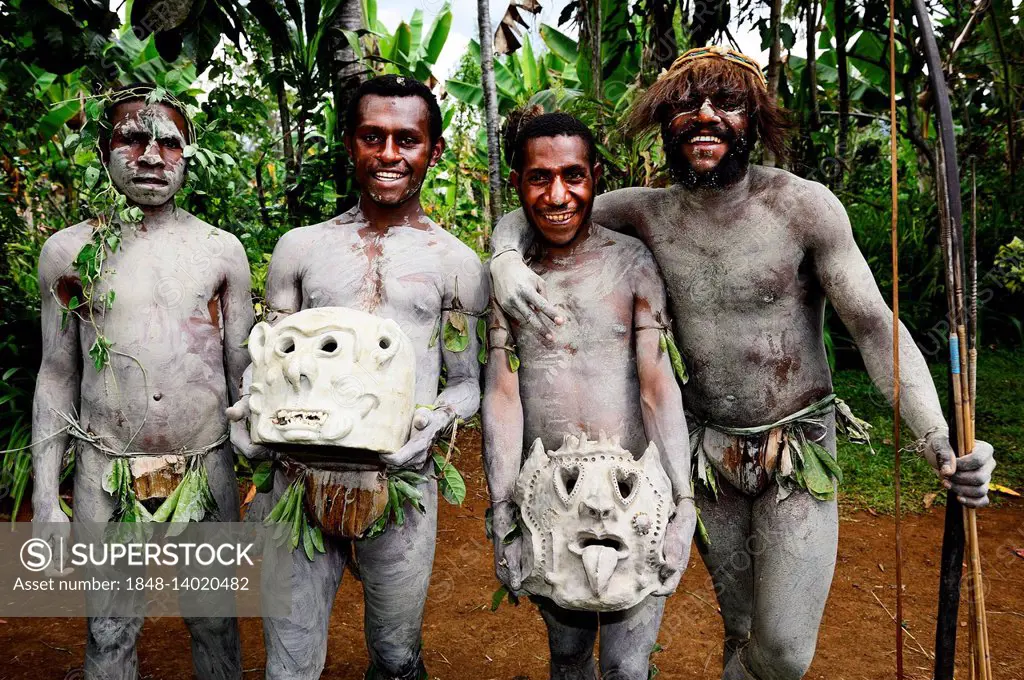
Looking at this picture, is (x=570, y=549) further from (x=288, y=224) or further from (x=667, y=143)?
(x=288, y=224)

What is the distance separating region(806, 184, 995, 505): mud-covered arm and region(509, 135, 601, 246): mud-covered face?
0.68 metres

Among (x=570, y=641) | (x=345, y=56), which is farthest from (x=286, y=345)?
(x=345, y=56)

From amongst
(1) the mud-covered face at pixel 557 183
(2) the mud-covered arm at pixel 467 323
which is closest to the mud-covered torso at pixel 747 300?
(1) the mud-covered face at pixel 557 183

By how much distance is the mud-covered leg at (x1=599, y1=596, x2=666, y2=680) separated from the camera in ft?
7.52

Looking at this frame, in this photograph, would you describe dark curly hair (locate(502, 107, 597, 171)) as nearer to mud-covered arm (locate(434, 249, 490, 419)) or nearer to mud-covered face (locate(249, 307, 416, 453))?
mud-covered arm (locate(434, 249, 490, 419))

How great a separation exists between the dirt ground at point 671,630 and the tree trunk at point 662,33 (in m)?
3.15

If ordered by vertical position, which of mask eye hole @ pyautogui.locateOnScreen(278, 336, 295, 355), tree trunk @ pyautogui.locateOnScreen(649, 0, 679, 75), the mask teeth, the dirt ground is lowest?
the dirt ground

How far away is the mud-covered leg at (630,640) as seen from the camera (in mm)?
2291

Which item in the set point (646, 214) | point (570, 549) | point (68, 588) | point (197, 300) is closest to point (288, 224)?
point (68, 588)

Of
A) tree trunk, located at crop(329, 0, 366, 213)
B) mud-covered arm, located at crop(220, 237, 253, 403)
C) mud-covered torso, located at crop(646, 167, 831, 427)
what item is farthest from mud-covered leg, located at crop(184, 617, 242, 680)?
tree trunk, located at crop(329, 0, 366, 213)

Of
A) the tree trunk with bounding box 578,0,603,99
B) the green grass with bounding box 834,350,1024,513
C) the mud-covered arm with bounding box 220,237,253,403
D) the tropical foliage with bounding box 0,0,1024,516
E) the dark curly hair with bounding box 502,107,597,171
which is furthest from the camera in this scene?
the green grass with bounding box 834,350,1024,513

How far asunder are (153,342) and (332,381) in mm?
899

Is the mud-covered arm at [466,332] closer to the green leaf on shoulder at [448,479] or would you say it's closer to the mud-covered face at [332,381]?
the green leaf on shoulder at [448,479]

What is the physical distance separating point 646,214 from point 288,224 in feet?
11.4
